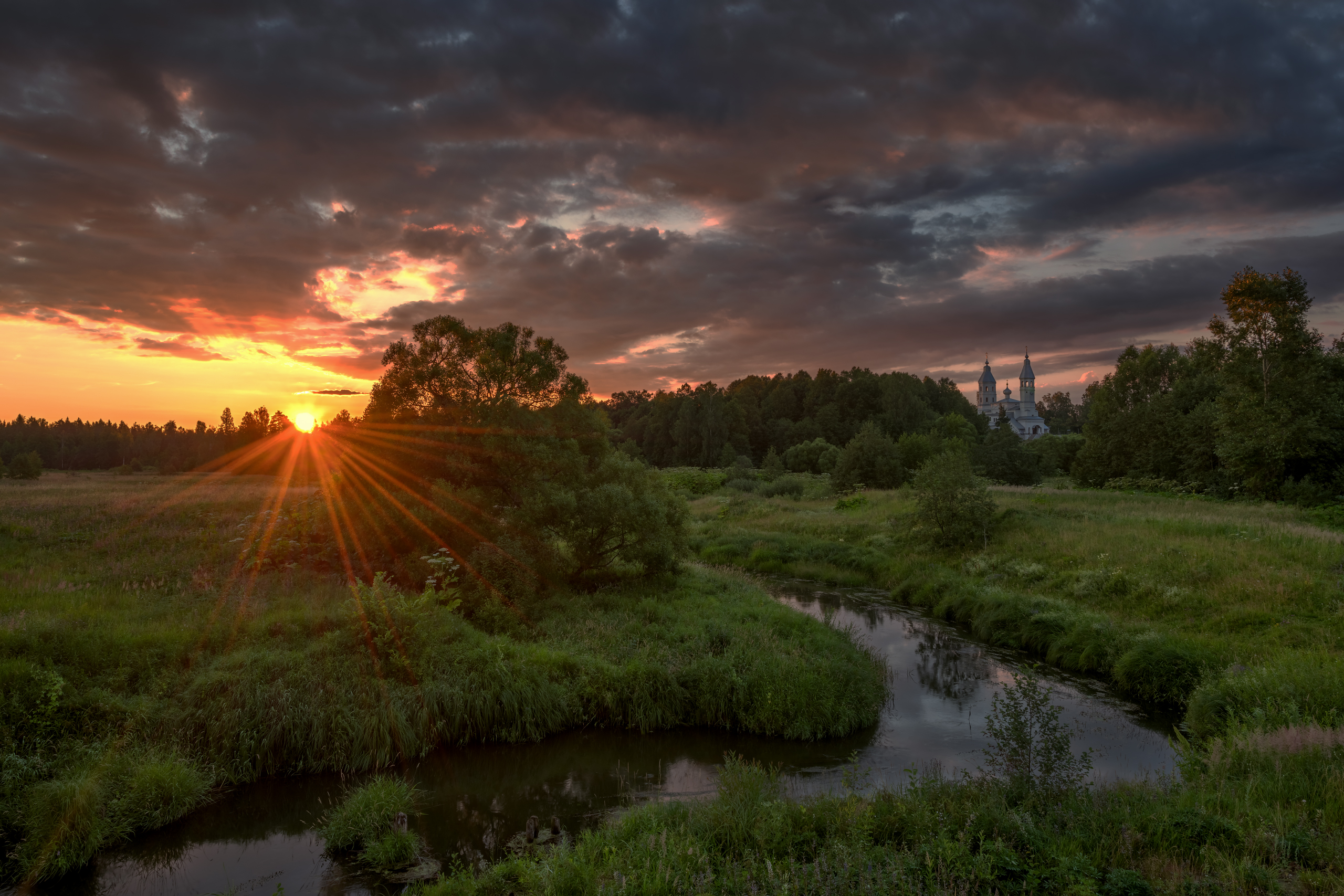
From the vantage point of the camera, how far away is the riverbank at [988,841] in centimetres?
642

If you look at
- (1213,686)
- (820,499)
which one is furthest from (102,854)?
(820,499)

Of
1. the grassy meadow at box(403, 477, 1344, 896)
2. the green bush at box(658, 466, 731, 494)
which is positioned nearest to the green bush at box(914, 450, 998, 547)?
the grassy meadow at box(403, 477, 1344, 896)

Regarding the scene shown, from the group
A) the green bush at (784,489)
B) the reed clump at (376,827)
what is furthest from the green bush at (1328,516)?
the green bush at (784,489)

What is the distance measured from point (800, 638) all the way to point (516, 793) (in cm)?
972

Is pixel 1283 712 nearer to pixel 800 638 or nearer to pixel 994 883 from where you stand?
pixel 994 883

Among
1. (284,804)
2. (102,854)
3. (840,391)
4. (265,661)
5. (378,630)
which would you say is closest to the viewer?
(102,854)

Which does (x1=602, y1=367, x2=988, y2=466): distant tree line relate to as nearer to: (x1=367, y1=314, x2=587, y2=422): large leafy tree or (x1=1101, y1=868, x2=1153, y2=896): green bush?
(x1=367, y1=314, x2=587, y2=422): large leafy tree

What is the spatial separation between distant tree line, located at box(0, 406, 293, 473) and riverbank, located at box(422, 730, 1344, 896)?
297 ft

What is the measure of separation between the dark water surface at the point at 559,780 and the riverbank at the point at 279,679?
48 centimetres

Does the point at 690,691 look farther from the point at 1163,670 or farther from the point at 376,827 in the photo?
the point at 1163,670

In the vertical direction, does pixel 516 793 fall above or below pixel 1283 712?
below

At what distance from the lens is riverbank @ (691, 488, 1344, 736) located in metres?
13.9

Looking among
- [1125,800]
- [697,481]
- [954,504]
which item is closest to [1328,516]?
[954,504]

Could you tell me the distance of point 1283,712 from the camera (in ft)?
37.4
